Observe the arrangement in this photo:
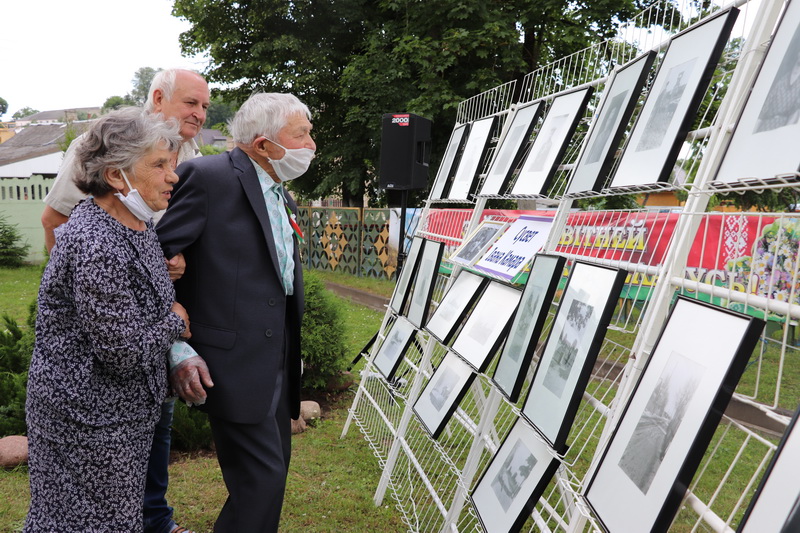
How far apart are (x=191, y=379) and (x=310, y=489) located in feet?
5.96

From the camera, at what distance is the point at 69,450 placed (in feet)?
5.80

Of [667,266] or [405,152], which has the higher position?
[405,152]

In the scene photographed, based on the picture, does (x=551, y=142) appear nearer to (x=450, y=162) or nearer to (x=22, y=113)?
(x=450, y=162)

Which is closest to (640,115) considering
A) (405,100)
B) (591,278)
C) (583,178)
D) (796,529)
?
(583,178)

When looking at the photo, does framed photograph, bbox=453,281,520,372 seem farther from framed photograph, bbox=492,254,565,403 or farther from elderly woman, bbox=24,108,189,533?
elderly woman, bbox=24,108,189,533

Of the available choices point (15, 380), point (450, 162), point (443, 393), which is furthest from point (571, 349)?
point (15, 380)

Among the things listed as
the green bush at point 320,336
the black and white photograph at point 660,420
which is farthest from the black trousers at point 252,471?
the green bush at point 320,336

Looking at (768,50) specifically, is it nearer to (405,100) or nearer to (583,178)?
(583,178)

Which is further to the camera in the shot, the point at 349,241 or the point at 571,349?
the point at 349,241

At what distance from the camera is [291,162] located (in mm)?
2355

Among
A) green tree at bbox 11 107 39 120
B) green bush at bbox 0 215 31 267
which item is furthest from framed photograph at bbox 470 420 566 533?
green tree at bbox 11 107 39 120

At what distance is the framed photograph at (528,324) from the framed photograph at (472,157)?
1290 millimetres

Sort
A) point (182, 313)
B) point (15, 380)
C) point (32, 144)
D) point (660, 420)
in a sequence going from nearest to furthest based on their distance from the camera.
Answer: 1. point (660, 420)
2. point (182, 313)
3. point (15, 380)
4. point (32, 144)

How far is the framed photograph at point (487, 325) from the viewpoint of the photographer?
226 cm
